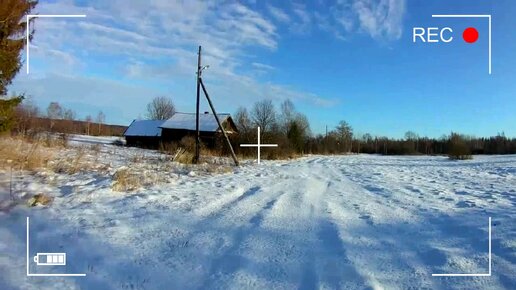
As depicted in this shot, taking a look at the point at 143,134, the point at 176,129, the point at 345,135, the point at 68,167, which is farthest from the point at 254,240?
the point at 345,135

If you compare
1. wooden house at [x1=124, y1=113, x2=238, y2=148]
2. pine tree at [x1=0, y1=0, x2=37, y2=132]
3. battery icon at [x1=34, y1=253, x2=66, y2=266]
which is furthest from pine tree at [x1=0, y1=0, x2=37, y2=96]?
wooden house at [x1=124, y1=113, x2=238, y2=148]

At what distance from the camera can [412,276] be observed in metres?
3.88

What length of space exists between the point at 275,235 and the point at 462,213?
350 cm

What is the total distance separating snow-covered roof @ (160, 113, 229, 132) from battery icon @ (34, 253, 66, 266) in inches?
1607

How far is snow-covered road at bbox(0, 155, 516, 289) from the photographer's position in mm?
3836

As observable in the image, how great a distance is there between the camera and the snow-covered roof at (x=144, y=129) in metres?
57.1

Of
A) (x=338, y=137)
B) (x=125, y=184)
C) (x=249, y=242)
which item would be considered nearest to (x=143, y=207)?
(x=125, y=184)

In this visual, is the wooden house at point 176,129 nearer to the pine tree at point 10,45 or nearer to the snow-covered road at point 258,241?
the pine tree at point 10,45

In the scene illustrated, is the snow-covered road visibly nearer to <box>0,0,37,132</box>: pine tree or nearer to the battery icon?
the battery icon

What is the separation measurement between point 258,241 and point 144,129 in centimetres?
5652

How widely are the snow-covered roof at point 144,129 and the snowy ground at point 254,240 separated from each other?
50.3 meters

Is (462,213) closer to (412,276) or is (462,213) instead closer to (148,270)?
(412,276)

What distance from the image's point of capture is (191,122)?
48.2 meters

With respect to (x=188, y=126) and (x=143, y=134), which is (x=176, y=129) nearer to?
(x=188, y=126)
